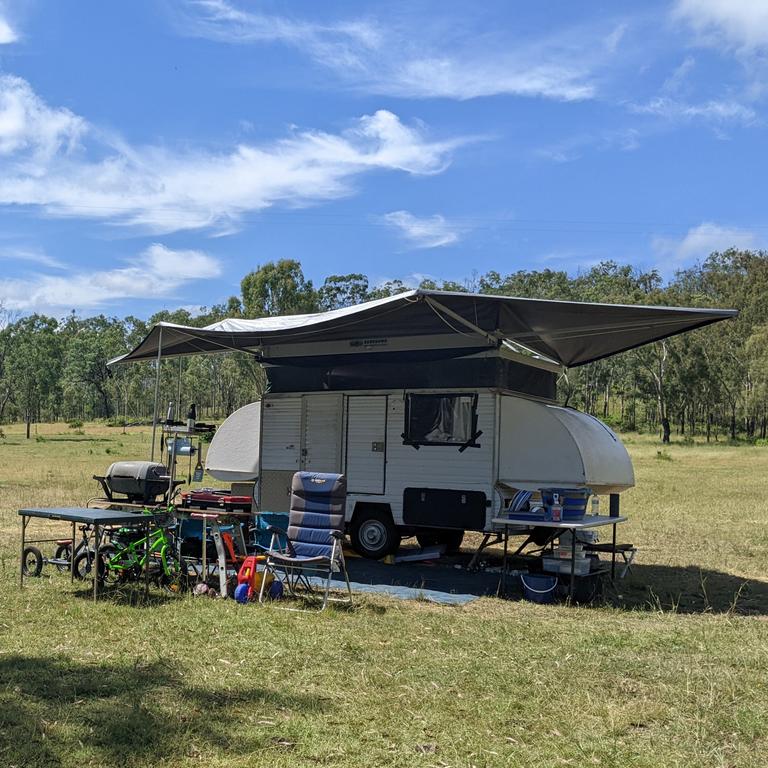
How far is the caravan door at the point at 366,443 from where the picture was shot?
993 cm

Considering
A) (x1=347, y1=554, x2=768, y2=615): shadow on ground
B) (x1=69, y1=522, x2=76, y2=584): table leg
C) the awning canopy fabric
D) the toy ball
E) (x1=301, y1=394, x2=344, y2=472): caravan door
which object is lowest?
(x1=347, y1=554, x2=768, y2=615): shadow on ground

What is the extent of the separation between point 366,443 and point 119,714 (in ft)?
19.7

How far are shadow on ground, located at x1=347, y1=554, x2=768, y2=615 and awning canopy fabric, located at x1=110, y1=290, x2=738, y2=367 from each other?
8.28 ft

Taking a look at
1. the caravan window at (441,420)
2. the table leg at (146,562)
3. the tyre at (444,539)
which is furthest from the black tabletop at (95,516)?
the tyre at (444,539)

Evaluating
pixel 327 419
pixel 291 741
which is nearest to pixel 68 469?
pixel 327 419

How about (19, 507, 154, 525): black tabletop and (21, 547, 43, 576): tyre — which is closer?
(19, 507, 154, 525): black tabletop

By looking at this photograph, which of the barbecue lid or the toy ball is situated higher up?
the barbecue lid

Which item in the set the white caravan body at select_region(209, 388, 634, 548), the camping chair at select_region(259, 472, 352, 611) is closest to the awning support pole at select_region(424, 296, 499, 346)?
the white caravan body at select_region(209, 388, 634, 548)

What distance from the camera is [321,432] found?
34.6 feet

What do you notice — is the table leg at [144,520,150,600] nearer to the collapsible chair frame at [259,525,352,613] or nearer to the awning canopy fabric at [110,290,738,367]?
the collapsible chair frame at [259,525,352,613]

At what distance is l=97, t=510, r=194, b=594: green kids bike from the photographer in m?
7.42

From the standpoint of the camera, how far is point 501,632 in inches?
247

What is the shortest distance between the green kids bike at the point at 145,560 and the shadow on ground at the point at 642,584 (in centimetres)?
191

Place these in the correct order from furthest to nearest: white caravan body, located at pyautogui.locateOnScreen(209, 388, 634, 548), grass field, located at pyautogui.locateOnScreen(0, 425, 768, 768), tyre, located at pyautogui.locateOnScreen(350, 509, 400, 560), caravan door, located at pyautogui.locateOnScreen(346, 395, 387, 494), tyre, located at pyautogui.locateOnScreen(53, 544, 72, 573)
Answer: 1. caravan door, located at pyautogui.locateOnScreen(346, 395, 387, 494)
2. tyre, located at pyautogui.locateOnScreen(350, 509, 400, 560)
3. white caravan body, located at pyautogui.locateOnScreen(209, 388, 634, 548)
4. tyre, located at pyautogui.locateOnScreen(53, 544, 72, 573)
5. grass field, located at pyautogui.locateOnScreen(0, 425, 768, 768)
